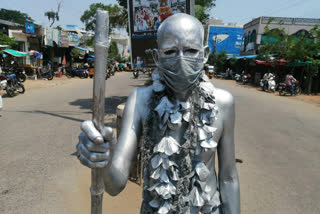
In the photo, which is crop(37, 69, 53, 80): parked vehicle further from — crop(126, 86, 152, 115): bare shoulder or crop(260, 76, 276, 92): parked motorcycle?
crop(126, 86, 152, 115): bare shoulder

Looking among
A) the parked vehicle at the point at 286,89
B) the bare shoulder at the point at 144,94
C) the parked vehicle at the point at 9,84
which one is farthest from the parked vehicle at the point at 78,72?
the bare shoulder at the point at 144,94

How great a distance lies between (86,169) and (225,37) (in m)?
37.1

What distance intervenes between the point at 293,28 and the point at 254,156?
24248 millimetres

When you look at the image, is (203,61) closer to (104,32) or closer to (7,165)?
(104,32)

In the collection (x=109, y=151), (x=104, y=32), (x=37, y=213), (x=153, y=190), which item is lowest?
(x=37, y=213)

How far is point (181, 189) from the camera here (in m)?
1.25

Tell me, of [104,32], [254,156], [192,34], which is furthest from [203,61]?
[254,156]

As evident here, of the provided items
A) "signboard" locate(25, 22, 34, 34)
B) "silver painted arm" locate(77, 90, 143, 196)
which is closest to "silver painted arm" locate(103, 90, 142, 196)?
"silver painted arm" locate(77, 90, 143, 196)

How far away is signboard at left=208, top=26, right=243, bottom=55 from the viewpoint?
1465 inches

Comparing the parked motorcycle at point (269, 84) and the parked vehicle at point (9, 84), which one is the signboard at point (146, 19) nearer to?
the parked vehicle at point (9, 84)

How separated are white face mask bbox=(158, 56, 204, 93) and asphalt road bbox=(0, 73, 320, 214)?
2404 millimetres

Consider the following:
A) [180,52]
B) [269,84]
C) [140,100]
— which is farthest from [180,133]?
[269,84]

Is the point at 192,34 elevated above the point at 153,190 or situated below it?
above

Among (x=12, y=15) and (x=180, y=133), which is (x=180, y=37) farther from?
(x=12, y=15)
